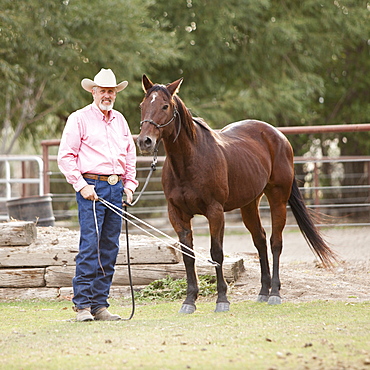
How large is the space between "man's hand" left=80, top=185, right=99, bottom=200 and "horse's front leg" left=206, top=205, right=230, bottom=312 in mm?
998

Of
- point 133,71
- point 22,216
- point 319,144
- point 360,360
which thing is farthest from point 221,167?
point 319,144

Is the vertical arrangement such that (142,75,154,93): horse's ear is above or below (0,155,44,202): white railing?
above

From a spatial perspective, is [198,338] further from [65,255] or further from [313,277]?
[313,277]

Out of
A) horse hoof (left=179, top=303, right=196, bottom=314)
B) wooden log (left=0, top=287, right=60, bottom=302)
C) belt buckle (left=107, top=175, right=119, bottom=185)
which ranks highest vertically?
belt buckle (left=107, top=175, right=119, bottom=185)

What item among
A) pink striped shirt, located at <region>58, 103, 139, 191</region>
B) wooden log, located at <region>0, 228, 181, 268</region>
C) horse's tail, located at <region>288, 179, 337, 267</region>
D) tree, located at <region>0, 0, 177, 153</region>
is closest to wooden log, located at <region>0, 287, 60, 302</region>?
wooden log, located at <region>0, 228, 181, 268</region>

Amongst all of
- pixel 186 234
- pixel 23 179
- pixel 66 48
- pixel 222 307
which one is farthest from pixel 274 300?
pixel 66 48

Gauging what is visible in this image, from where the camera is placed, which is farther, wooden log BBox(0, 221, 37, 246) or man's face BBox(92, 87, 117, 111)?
wooden log BBox(0, 221, 37, 246)

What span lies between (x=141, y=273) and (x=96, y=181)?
1620 millimetres

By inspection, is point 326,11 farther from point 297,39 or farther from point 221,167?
point 221,167

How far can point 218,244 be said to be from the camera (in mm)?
5367

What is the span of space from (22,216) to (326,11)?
10230mm

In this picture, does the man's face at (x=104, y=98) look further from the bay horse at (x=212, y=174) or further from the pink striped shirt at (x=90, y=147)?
the bay horse at (x=212, y=174)

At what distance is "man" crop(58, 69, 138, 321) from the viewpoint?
15.7 ft

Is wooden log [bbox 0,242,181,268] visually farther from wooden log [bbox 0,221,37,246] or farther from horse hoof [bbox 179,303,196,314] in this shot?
horse hoof [bbox 179,303,196,314]
